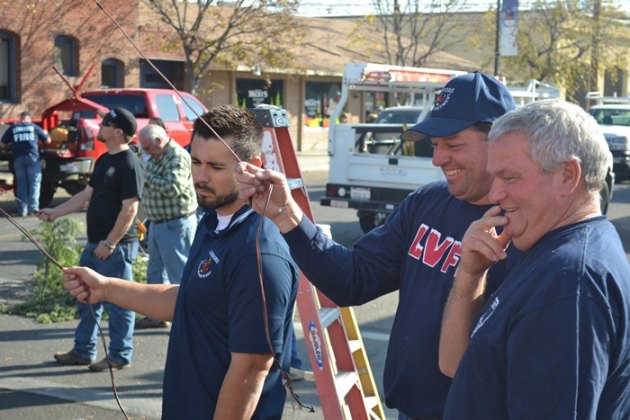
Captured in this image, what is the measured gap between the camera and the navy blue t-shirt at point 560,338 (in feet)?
6.38

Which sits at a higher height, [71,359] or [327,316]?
[327,316]

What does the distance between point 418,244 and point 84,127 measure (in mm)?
15145

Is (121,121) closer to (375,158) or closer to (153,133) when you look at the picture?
(153,133)

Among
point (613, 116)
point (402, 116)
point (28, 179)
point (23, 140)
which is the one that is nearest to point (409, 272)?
point (402, 116)

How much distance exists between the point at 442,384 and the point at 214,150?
3.68ft

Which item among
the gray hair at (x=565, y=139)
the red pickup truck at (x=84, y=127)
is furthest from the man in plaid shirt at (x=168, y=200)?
the red pickup truck at (x=84, y=127)

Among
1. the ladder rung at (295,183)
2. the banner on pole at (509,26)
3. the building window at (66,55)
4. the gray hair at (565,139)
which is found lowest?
the ladder rung at (295,183)

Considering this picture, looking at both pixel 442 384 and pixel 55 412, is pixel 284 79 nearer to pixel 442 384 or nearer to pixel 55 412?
pixel 55 412

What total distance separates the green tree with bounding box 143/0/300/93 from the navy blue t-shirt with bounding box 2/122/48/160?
9.46 meters

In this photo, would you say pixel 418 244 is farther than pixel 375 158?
No

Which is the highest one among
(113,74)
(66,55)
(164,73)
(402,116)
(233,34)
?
(233,34)

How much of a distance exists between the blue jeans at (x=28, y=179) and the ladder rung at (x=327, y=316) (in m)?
13.1

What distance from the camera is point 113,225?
7.21 metres

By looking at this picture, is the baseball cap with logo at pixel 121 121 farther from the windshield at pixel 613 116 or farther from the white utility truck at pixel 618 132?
the windshield at pixel 613 116
